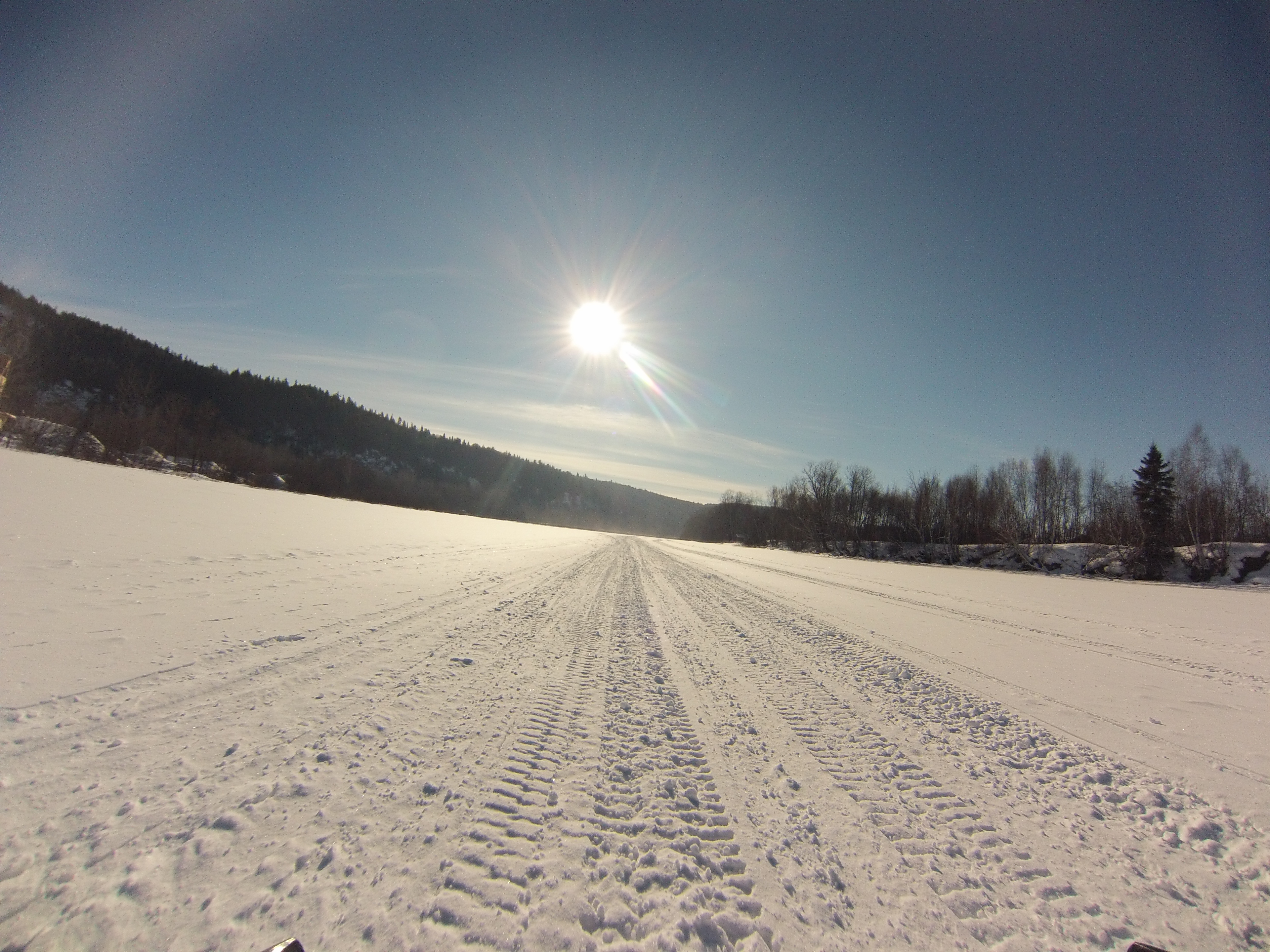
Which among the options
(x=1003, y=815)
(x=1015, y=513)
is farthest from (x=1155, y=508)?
(x=1003, y=815)

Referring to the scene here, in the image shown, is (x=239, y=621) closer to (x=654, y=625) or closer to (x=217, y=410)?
(x=654, y=625)

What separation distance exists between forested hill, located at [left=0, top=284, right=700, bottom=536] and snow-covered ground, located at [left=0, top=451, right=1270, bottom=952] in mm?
50346

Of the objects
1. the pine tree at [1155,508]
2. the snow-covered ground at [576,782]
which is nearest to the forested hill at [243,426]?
the snow-covered ground at [576,782]

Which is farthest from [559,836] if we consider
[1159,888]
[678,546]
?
[678,546]

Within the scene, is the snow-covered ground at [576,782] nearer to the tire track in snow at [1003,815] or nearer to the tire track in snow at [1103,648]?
the tire track in snow at [1003,815]

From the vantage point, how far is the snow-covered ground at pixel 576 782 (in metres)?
1.93

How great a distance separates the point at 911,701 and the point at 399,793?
15.2 feet

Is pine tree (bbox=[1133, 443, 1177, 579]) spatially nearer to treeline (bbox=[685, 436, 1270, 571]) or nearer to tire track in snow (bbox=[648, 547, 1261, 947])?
treeline (bbox=[685, 436, 1270, 571])

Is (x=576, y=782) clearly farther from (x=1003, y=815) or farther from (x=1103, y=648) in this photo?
(x=1103, y=648)

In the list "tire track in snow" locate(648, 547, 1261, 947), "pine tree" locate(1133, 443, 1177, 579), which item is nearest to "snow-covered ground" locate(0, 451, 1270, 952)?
"tire track in snow" locate(648, 547, 1261, 947)

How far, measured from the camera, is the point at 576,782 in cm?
289

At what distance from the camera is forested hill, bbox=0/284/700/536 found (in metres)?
42.9

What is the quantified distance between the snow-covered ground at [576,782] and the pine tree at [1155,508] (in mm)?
37517

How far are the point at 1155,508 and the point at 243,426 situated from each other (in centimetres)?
11621
